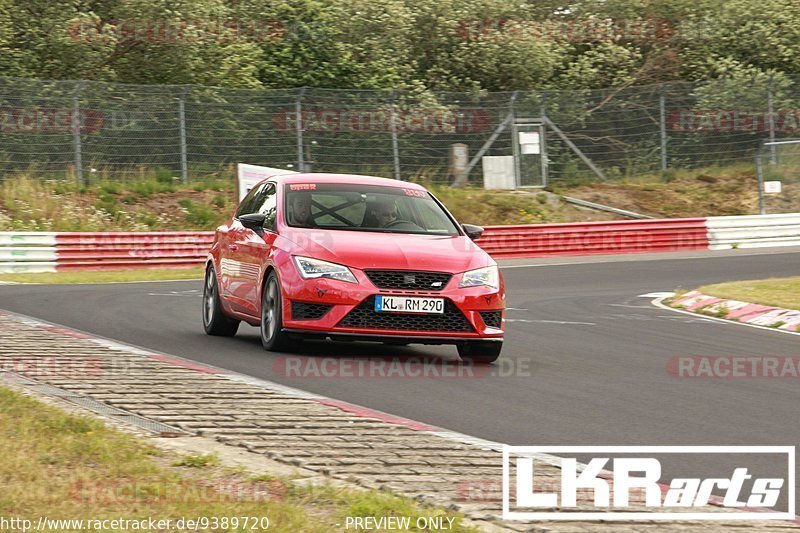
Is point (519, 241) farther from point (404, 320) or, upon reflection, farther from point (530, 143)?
point (404, 320)

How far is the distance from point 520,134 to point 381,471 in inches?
1132

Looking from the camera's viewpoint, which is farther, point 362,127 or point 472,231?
point 362,127

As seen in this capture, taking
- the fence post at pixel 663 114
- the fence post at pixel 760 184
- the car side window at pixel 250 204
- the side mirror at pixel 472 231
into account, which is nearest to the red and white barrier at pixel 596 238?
the fence post at pixel 760 184

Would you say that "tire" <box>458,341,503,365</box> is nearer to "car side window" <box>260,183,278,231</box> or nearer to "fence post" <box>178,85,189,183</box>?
"car side window" <box>260,183,278,231</box>

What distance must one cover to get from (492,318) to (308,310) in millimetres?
1483

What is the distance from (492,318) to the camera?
10.9 meters

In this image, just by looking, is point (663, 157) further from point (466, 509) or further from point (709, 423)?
point (466, 509)

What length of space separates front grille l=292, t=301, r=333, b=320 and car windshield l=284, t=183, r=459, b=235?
1072mm

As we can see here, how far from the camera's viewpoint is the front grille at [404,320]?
10.5m

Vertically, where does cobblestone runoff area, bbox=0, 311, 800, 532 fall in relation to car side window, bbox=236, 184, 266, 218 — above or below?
below

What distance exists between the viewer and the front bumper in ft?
34.5

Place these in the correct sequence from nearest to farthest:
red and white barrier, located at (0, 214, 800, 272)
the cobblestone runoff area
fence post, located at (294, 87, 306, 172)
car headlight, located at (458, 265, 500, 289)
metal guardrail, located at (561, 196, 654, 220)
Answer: the cobblestone runoff area, car headlight, located at (458, 265, 500, 289), red and white barrier, located at (0, 214, 800, 272), fence post, located at (294, 87, 306, 172), metal guardrail, located at (561, 196, 654, 220)

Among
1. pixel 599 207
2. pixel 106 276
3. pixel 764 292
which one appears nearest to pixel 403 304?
pixel 764 292

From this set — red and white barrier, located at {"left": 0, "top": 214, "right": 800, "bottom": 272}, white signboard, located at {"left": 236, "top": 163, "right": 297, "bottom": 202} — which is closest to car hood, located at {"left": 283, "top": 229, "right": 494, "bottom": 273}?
red and white barrier, located at {"left": 0, "top": 214, "right": 800, "bottom": 272}
